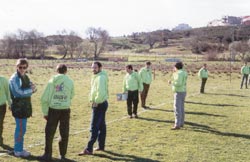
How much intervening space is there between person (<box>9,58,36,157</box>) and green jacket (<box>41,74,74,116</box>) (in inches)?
23.7

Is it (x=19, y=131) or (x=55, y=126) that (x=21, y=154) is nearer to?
(x=19, y=131)

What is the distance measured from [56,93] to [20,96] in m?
0.89

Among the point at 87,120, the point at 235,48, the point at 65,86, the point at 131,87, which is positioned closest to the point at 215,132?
the point at 131,87

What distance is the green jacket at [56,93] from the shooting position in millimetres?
8766

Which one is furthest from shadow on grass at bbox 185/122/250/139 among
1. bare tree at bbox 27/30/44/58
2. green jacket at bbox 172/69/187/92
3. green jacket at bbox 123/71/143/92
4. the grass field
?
bare tree at bbox 27/30/44/58

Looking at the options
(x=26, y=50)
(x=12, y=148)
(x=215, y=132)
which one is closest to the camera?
(x=12, y=148)

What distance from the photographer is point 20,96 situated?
360 inches

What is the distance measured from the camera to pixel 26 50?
10469 cm

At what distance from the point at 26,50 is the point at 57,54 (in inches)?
302

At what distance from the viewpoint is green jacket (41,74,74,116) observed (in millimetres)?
8766

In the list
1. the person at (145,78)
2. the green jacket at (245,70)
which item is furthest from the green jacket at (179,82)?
the green jacket at (245,70)

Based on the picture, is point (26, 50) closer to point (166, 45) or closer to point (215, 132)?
point (166, 45)

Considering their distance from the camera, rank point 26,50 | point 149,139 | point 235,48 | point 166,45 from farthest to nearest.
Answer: point 166,45
point 26,50
point 235,48
point 149,139

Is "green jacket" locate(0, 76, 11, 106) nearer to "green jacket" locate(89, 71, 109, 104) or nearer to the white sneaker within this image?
the white sneaker
